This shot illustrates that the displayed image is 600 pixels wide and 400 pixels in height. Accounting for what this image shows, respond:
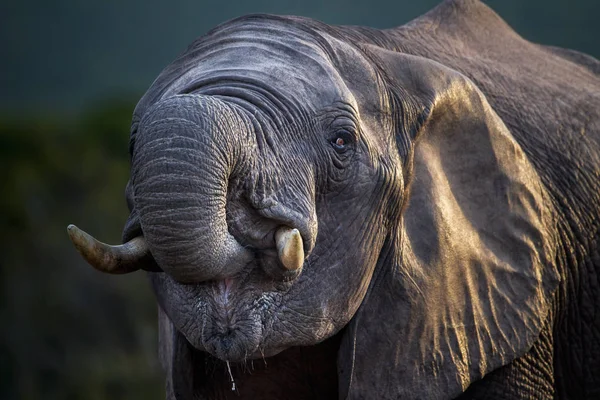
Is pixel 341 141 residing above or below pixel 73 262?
above

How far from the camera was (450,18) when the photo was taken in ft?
16.6

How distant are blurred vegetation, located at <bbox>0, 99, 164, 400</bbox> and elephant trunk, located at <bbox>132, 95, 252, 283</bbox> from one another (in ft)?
32.2

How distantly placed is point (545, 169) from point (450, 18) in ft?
2.68

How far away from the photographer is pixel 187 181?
3236 mm

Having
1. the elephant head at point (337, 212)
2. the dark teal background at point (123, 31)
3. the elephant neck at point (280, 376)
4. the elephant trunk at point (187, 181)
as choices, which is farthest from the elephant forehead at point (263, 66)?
the dark teal background at point (123, 31)

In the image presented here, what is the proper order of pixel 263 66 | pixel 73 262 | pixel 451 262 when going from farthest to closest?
pixel 73 262 → pixel 451 262 → pixel 263 66

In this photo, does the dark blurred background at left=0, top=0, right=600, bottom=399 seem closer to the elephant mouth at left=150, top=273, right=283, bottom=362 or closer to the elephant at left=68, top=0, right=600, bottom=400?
the elephant at left=68, top=0, right=600, bottom=400

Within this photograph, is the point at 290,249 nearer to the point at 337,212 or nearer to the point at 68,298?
the point at 337,212

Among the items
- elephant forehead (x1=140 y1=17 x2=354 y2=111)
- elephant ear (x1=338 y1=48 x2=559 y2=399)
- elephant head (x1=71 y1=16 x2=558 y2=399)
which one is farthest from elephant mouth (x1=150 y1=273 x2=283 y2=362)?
elephant forehead (x1=140 y1=17 x2=354 y2=111)

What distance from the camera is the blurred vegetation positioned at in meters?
13.9

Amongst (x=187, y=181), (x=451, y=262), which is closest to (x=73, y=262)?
(x=451, y=262)

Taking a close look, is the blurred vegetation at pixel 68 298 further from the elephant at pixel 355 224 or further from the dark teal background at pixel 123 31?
the dark teal background at pixel 123 31

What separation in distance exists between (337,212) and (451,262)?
0.47 meters

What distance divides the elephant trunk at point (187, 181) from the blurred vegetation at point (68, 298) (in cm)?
982
